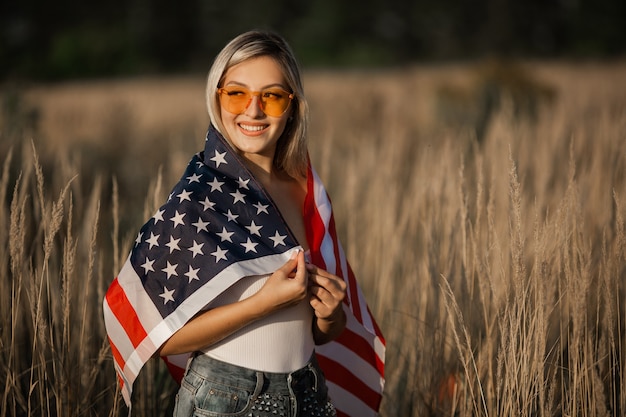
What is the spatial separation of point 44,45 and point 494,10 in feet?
75.4

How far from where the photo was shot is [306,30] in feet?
122

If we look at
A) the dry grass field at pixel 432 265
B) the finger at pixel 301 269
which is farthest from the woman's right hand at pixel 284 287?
the dry grass field at pixel 432 265

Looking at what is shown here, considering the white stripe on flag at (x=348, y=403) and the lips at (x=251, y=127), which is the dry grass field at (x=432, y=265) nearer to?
the white stripe on flag at (x=348, y=403)

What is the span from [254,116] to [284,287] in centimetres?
47

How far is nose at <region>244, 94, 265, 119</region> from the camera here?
1.68 meters

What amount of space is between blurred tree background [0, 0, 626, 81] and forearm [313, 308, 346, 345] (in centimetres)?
2964

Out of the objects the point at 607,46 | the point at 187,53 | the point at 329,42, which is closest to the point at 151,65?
the point at 187,53

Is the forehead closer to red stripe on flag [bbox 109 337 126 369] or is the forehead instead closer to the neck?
the neck

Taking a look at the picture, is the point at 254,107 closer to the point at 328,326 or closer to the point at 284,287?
the point at 284,287

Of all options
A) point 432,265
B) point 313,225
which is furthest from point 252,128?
point 432,265

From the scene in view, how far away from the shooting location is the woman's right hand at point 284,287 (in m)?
1.48

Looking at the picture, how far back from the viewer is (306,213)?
1797 millimetres

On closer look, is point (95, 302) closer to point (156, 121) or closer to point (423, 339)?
point (423, 339)

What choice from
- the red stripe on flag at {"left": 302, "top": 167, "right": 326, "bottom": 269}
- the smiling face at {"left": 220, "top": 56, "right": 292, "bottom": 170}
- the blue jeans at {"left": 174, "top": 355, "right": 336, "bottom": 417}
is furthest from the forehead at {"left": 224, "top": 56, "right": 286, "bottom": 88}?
the blue jeans at {"left": 174, "top": 355, "right": 336, "bottom": 417}
